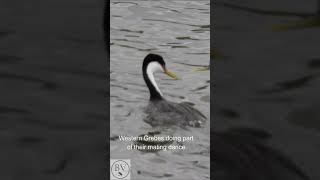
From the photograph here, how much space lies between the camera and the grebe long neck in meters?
5.42

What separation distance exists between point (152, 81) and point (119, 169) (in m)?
0.52

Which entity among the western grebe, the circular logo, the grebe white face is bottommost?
the circular logo

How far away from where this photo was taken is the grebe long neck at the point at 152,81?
5.42 meters

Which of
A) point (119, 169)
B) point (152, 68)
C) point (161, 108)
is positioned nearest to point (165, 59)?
point (152, 68)

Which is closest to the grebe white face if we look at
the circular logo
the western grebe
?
the western grebe

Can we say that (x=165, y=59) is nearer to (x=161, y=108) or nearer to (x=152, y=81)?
(x=152, y=81)

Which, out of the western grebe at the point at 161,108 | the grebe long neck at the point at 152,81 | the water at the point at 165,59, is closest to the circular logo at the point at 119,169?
the water at the point at 165,59

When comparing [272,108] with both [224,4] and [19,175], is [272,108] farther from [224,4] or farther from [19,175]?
[19,175]

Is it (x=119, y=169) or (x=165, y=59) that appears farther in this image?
(x=165, y=59)

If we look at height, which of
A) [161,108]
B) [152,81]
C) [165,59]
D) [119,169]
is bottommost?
[119,169]

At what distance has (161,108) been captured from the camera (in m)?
5.45

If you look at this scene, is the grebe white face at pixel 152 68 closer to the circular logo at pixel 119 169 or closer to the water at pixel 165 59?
the water at pixel 165 59

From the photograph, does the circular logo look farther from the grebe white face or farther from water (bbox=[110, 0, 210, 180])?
the grebe white face

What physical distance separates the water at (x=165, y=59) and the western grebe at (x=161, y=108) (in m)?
0.03
